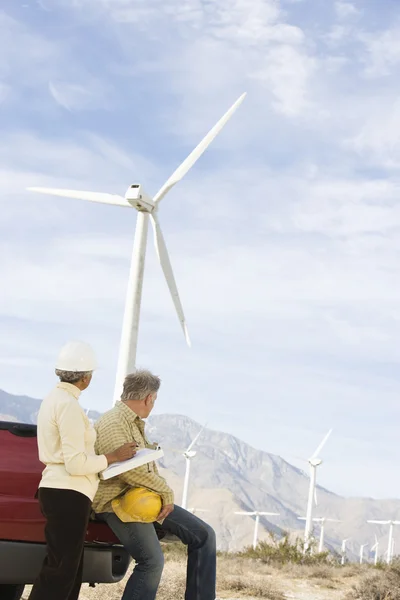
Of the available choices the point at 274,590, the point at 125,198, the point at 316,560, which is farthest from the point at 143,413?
the point at 125,198

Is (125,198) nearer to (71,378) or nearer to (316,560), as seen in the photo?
(316,560)

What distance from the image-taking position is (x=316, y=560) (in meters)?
16.5

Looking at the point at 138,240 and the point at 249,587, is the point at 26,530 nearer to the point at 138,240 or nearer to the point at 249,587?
the point at 249,587

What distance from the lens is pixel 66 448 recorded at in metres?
5.41

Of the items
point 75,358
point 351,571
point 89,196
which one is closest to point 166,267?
point 89,196

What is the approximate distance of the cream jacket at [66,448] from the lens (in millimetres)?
5410

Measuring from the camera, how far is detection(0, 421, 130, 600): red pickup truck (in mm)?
5738

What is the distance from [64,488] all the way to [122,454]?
1.53 feet

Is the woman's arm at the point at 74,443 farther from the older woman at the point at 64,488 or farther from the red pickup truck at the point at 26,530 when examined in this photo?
the red pickup truck at the point at 26,530

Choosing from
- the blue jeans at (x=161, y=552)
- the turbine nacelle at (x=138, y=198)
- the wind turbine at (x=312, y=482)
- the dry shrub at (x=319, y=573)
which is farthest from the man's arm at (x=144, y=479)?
the wind turbine at (x=312, y=482)

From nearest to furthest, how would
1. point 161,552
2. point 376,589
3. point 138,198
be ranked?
point 161,552 → point 376,589 → point 138,198

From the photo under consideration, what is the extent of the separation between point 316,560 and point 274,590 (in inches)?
218

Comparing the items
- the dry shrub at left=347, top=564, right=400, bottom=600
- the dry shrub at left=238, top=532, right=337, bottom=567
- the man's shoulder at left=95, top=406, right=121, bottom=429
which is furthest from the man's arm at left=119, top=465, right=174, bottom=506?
the dry shrub at left=238, top=532, right=337, bottom=567

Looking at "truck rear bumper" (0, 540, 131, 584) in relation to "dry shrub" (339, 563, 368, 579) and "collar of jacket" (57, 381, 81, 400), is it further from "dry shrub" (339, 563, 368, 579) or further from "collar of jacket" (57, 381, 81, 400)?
"dry shrub" (339, 563, 368, 579)
